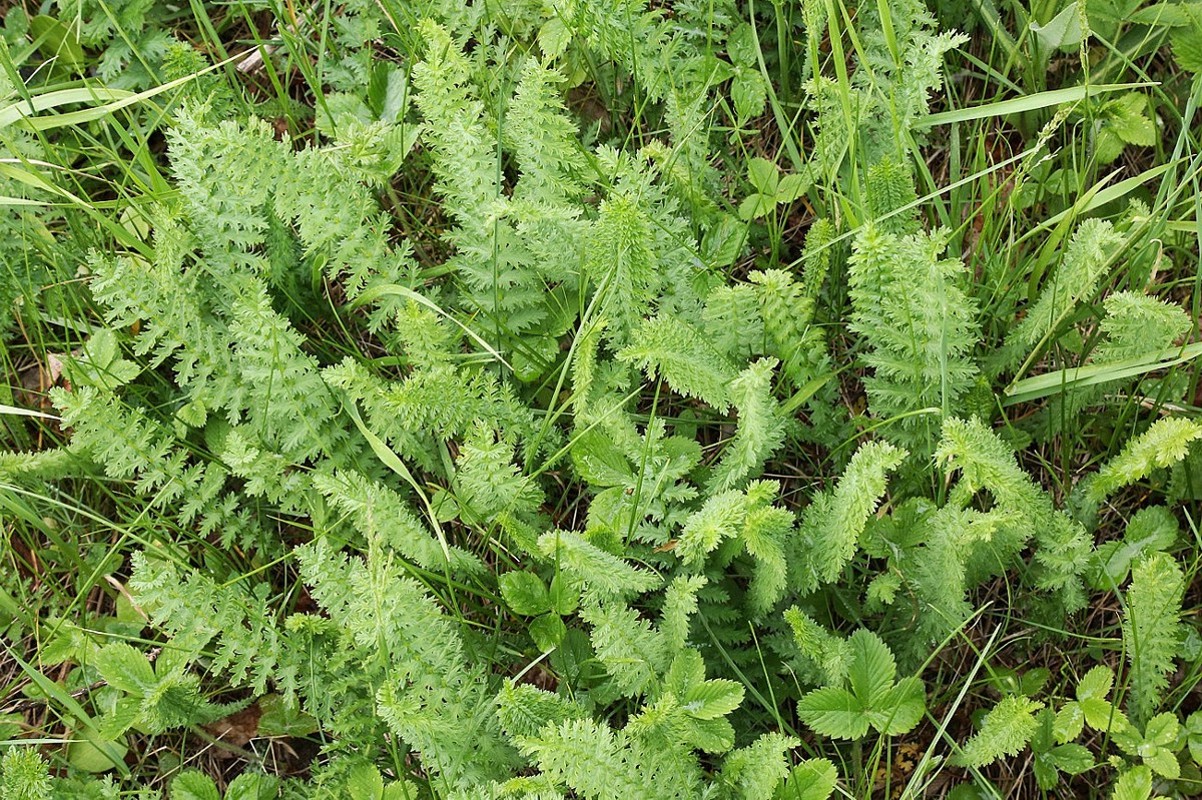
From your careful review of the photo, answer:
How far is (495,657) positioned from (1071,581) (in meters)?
1.24

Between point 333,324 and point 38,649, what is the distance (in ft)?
3.57

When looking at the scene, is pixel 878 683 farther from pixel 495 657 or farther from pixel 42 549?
pixel 42 549

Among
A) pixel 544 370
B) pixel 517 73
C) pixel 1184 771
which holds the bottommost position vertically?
pixel 1184 771

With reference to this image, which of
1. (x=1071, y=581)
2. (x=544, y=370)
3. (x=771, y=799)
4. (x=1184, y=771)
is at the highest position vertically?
(x=544, y=370)

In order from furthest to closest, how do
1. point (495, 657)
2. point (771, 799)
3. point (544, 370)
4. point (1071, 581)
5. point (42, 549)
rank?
point (42, 549) < point (544, 370) < point (495, 657) < point (1071, 581) < point (771, 799)

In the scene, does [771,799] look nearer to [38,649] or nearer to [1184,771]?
[1184,771]

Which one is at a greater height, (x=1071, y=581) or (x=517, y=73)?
(x=517, y=73)

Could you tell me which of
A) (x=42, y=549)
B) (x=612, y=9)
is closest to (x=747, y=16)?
(x=612, y=9)

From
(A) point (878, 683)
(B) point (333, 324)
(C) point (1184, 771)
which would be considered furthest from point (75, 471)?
(C) point (1184, 771)

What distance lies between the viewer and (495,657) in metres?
2.41

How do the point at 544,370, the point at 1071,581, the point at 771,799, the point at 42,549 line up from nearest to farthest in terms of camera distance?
the point at 771,799, the point at 1071,581, the point at 544,370, the point at 42,549

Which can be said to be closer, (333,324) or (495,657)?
(495,657)

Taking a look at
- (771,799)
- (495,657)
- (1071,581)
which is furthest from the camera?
(495,657)

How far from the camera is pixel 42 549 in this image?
279cm
